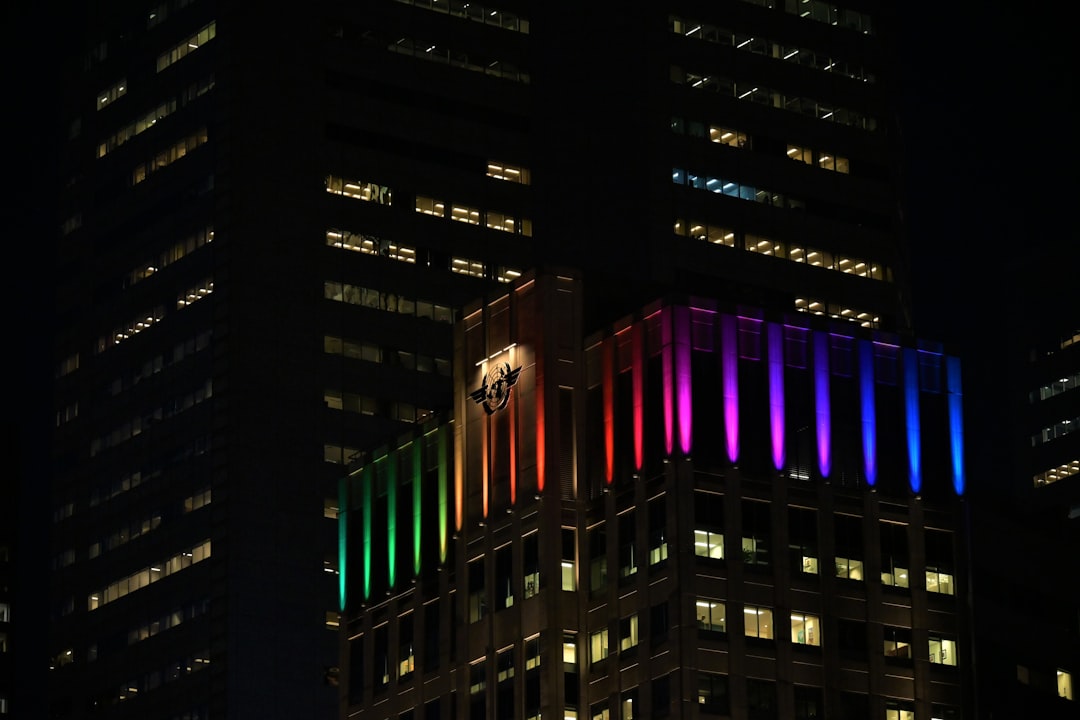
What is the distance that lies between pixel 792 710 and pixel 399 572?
1298 inches

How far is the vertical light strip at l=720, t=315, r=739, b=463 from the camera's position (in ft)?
537

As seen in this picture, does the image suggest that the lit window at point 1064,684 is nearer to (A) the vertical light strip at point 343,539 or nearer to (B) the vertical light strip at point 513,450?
(B) the vertical light strip at point 513,450

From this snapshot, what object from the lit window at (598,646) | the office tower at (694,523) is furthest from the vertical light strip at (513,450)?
the lit window at (598,646)

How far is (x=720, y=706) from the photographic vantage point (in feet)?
514

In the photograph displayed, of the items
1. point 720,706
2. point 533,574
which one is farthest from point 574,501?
point 720,706

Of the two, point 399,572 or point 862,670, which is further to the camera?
point 399,572

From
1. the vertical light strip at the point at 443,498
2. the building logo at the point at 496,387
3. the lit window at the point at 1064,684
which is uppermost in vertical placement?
the building logo at the point at 496,387

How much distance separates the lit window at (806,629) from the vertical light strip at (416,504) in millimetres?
27937

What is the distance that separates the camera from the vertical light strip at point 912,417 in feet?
554

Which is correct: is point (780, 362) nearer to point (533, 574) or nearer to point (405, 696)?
point (533, 574)

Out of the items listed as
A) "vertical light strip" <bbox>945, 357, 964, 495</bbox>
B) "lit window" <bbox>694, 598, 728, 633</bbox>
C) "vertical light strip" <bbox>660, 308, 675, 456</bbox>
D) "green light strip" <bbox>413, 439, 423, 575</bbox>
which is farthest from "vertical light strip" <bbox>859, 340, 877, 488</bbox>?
"green light strip" <bbox>413, 439, 423, 575</bbox>

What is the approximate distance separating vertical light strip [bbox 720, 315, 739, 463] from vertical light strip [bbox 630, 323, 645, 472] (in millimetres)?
4615

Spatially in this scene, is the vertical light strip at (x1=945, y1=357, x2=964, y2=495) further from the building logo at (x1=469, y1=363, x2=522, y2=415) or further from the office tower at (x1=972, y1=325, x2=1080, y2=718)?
the building logo at (x1=469, y1=363, x2=522, y2=415)

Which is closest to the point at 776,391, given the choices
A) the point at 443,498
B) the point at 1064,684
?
the point at 443,498
